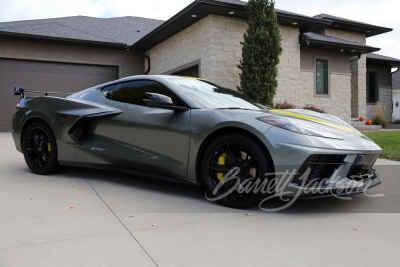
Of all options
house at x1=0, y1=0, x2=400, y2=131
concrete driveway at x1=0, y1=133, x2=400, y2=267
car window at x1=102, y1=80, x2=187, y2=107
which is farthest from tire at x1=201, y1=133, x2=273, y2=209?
house at x1=0, y1=0, x2=400, y2=131

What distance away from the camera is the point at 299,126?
2.90 m

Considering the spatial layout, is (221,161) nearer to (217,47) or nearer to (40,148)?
(40,148)

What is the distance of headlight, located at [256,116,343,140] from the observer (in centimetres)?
286

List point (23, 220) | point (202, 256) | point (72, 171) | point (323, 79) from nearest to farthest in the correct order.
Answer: point (202, 256) → point (23, 220) → point (72, 171) → point (323, 79)

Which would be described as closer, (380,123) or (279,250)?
(279,250)

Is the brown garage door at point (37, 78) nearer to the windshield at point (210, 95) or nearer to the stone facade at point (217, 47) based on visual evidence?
the stone facade at point (217, 47)

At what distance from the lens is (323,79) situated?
14.1 m

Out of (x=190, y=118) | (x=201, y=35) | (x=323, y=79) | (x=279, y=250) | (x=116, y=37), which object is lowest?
(x=279, y=250)

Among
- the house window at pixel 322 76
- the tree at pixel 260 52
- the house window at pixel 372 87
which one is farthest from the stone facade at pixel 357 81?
the tree at pixel 260 52

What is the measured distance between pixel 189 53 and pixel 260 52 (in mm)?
2747

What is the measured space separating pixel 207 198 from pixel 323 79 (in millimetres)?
12253

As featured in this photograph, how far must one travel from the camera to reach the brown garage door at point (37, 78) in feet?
46.4

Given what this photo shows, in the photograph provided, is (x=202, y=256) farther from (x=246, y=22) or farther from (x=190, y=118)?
(x=246, y=22)

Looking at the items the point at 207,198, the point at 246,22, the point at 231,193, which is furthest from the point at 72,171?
the point at 246,22
